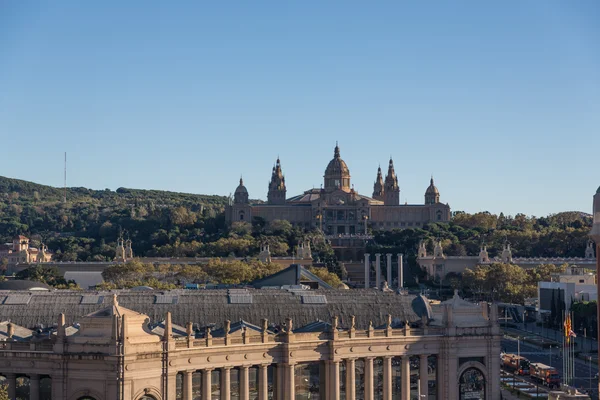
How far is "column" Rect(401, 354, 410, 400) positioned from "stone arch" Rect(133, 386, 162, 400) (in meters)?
17.2

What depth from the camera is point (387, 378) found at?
76125 millimetres

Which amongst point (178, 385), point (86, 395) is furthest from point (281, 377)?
point (86, 395)

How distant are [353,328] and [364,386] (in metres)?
3.38

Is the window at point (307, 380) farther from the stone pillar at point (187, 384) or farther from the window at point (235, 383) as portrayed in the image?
the stone pillar at point (187, 384)

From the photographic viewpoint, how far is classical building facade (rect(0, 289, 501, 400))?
64.4 metres

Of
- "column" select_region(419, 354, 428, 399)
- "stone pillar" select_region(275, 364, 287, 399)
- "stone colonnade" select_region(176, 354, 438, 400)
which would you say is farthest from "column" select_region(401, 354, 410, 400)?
"stone pillar" select_region(275, 364, 287, 399)

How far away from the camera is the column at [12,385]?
66.4m

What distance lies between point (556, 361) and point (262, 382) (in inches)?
2154

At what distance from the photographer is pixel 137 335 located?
64250mm

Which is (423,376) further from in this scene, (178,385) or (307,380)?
(178,385)

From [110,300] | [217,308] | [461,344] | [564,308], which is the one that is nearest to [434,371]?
[461,344]

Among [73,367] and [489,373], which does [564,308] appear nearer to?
[489,373]

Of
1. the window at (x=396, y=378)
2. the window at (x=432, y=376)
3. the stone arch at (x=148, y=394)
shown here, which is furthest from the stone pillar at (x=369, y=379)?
the stone arch at (x=148, y=394)

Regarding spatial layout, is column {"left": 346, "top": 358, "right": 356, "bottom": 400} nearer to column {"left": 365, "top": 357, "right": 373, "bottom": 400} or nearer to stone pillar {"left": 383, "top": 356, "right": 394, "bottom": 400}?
column {"left": 365, "top": 357, "right": 373, "bottom": 400}
